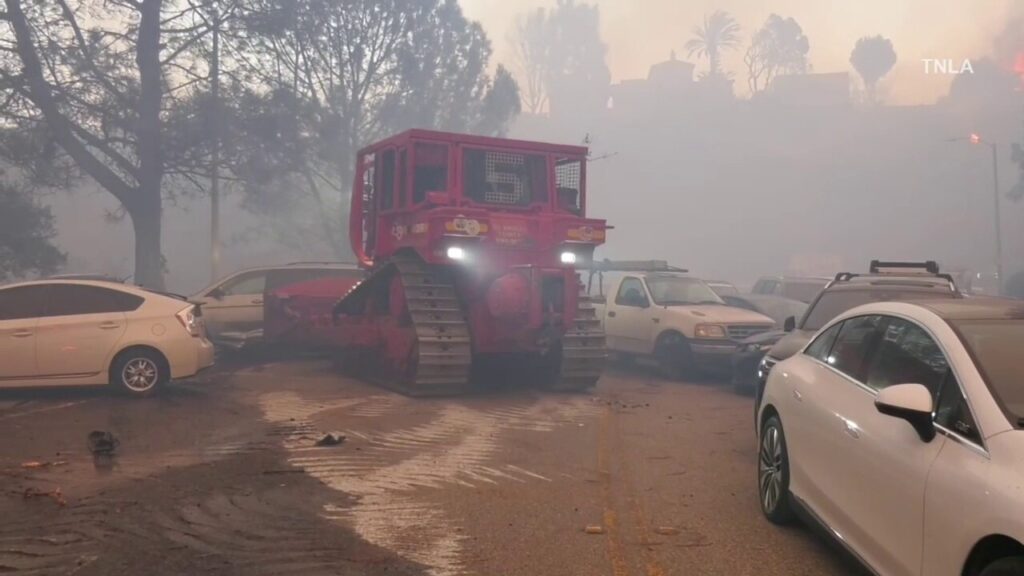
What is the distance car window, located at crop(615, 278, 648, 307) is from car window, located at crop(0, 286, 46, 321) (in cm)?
929

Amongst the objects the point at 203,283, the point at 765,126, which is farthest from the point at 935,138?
the point at 203,283

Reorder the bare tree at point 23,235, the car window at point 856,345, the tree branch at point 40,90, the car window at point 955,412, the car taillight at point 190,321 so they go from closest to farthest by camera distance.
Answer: the car window at point 955,412
the car window at point 856,345
the car taillight at point 190,321
the tree branch at point 40,90
the bare tree at point 23,235

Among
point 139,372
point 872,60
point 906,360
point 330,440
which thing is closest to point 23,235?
point 139,372

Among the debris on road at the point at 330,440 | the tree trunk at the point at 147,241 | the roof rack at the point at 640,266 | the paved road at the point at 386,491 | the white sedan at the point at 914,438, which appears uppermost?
the tree trunk at the point at 147,241

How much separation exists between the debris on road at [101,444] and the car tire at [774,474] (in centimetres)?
565

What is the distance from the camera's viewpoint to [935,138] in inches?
2881

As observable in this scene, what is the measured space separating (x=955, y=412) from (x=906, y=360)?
2.63 ft

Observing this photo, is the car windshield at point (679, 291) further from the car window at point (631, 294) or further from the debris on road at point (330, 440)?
the debris on road at point (330, 440)

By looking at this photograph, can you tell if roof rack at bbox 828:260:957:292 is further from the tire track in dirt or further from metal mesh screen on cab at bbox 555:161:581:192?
metal mesh screen on cab at bbox 555:161:581:192

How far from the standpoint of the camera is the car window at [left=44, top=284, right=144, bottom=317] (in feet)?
39.0

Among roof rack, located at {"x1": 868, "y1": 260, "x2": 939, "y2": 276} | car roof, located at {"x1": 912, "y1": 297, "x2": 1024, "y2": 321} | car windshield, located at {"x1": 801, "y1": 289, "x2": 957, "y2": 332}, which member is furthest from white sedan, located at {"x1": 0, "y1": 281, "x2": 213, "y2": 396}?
car roof, located at {"x1": 912, "y1": 297, "x2": 1024, "y2": 321}

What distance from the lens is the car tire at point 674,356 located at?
50.5 ft

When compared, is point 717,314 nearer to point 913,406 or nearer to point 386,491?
point 386,491

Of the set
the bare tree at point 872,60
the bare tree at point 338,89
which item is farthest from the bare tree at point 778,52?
the bare tree at point 338,89
